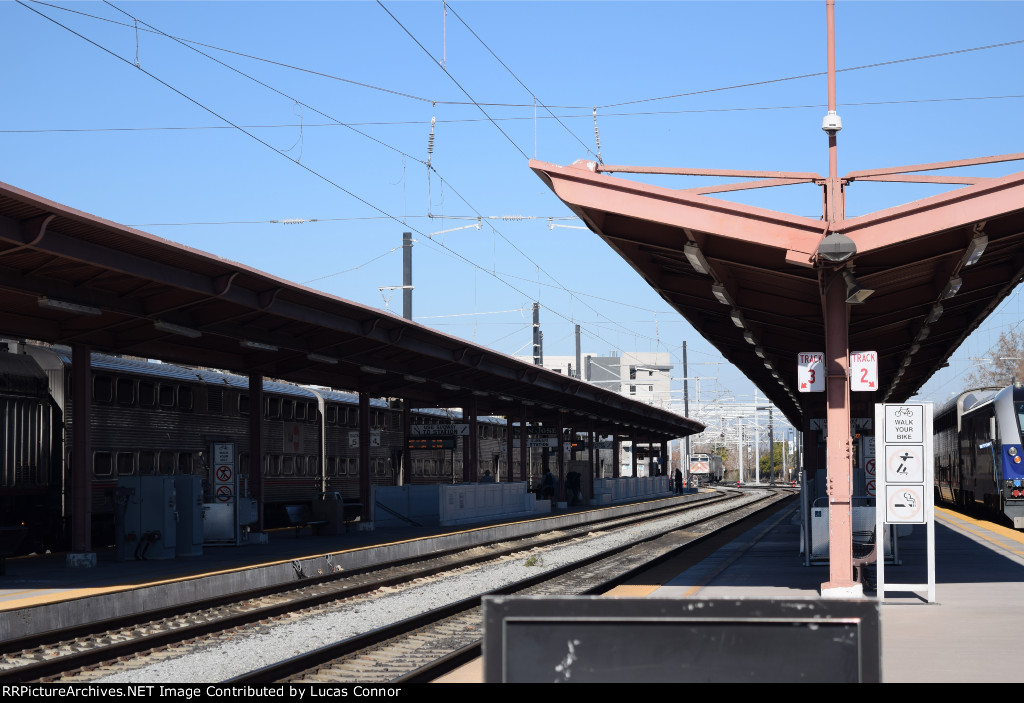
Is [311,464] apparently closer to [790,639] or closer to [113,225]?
[113,225]

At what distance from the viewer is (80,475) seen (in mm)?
18250

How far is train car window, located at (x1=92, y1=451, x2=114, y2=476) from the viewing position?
71.1 ft

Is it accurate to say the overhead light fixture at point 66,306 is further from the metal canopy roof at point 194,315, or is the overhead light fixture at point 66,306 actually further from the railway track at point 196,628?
the railway track at point 196,628

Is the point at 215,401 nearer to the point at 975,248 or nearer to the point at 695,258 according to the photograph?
the point at 695,258

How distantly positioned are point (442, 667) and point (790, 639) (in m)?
8.13

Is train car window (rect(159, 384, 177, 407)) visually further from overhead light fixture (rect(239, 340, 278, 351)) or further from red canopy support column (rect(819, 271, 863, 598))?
red canopy support column (rect(819, 271, 863, 598))

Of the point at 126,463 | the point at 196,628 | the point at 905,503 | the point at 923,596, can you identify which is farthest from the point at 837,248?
the point at 126,463

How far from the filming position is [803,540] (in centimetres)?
1828

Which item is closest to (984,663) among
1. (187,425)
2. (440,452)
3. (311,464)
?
(187,425)

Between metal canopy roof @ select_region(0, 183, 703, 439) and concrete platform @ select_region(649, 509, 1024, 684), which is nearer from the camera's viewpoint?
concrete platform @ select_region(649, 509, 1024, 684)

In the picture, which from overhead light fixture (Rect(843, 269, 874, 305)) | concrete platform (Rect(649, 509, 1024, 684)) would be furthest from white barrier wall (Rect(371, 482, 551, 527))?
overhead light fixture (Rect(843, 269, 874, 305))

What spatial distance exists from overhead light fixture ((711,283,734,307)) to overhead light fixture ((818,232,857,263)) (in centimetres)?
266

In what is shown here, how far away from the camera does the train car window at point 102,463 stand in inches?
853
